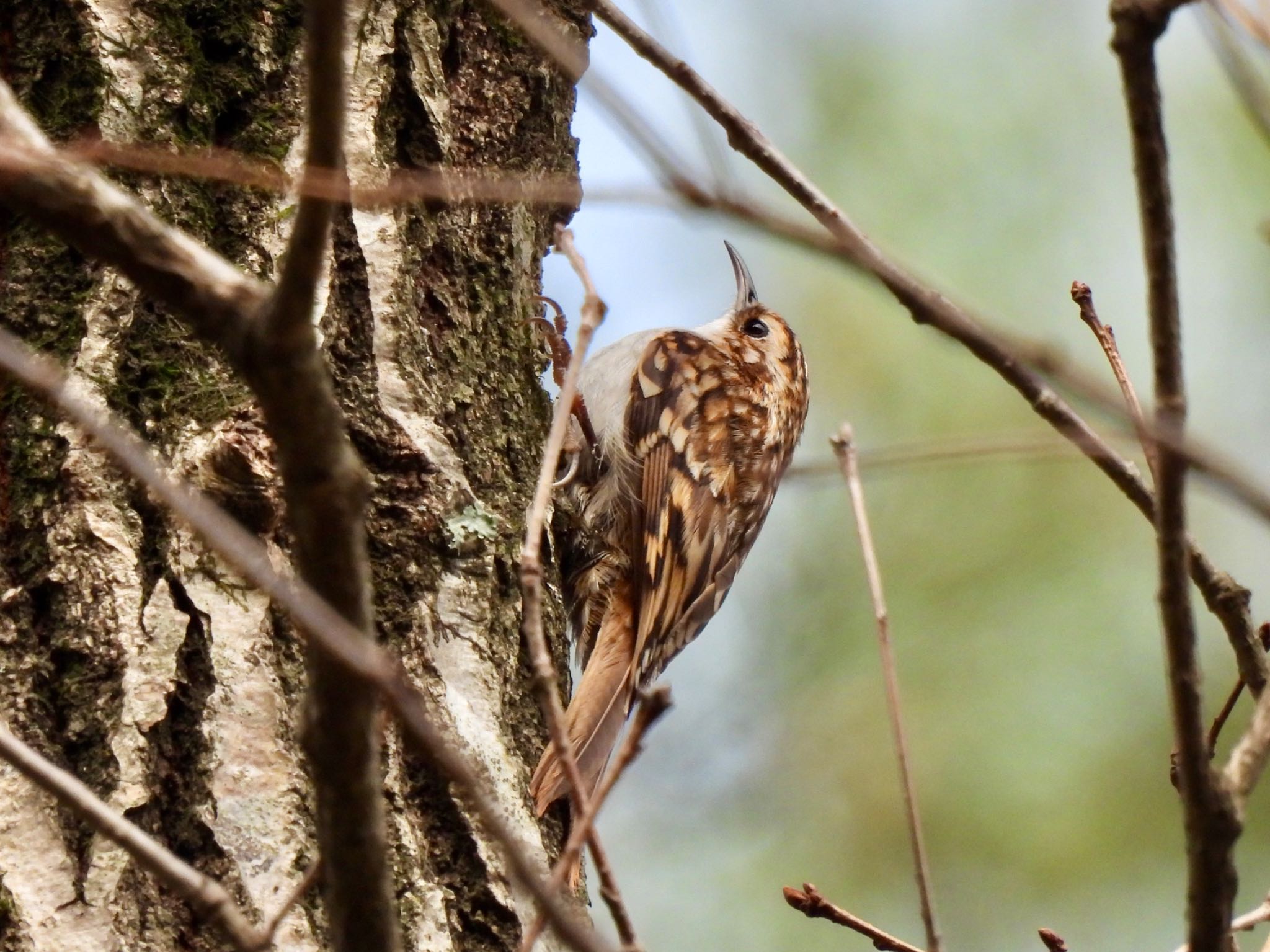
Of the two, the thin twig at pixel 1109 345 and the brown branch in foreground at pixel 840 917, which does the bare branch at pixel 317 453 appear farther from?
the brown branch in foreground at pixel 840 917

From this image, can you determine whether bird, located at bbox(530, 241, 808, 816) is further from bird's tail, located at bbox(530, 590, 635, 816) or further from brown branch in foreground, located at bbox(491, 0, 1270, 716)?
brown branch in foreground, located at bbox(491, 0, 1270, 716)

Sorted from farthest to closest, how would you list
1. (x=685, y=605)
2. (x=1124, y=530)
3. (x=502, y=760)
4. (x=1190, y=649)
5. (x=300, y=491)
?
1. (x=1124, y=530)
2. (x=685, y=605)
3. (x=502, y=760)
4. (x=1190, y=649)
5. (x=300, y=491)

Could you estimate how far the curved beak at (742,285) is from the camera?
4.59m

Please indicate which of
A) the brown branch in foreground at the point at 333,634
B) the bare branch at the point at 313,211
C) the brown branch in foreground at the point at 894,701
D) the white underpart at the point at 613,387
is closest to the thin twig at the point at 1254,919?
the brown branch in foreground at the point at 894,701

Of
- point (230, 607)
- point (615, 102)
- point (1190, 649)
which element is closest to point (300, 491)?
point (615, 102)

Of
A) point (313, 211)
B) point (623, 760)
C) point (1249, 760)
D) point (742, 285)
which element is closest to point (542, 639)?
point (623, 760)

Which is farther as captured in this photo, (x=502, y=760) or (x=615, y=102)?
(x=502, y=760)

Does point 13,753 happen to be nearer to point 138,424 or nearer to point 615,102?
point 615,102

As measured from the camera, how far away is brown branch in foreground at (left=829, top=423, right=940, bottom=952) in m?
1.32

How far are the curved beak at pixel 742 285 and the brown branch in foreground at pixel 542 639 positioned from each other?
3.14m

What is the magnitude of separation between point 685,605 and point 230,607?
73.3 inches

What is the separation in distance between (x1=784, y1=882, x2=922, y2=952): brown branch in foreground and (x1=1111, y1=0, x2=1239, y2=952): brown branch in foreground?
0.55 metres

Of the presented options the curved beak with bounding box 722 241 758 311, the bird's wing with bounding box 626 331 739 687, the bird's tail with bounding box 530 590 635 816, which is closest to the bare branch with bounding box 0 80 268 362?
the bird's tail with bounding box 530 590 635 816

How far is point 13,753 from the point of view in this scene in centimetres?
101
